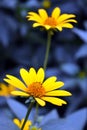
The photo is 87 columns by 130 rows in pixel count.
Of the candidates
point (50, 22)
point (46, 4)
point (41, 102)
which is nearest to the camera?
point (41, 102)

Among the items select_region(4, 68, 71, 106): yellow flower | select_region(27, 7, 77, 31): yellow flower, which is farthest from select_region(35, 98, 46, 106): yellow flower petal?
select_region(27, 7, 77, 31): yellow flower

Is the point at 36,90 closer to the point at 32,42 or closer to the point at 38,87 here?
the point at 38,87

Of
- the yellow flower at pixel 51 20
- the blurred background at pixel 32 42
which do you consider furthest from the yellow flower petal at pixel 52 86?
the blurred background at pixel 32 42

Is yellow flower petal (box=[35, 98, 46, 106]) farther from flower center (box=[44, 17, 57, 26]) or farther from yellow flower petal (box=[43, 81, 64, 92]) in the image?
flower center (box=[44, 17, 57, 26])

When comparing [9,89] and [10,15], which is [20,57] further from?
[9,89]

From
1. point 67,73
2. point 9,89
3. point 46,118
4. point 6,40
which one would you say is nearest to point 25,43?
point 6,40

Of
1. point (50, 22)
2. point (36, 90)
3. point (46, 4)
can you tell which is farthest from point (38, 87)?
point (46, 4)

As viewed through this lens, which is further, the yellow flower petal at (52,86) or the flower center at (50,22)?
the flower center at (50,22)

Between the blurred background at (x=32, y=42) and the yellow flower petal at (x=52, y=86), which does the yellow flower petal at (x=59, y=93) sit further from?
the blurred background at (x=32, y=42)
